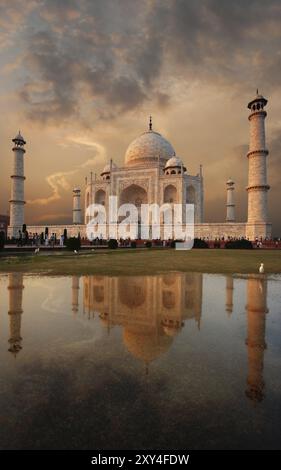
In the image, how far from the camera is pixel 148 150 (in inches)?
1844

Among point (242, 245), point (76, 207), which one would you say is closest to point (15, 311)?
point (242, 245)

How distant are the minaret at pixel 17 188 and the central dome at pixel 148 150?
674 inches

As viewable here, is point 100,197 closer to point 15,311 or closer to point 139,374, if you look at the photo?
point 15,311

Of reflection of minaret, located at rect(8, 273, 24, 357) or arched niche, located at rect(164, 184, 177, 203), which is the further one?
arched niche, located at rect(164, 184, 177, 203)

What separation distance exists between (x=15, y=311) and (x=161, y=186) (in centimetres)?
3846

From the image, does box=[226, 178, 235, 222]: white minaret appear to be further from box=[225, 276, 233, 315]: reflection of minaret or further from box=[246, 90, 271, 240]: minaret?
box=[225, 276, 233, 315]: reflection of minaret

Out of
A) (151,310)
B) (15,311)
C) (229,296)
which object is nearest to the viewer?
(15,311)

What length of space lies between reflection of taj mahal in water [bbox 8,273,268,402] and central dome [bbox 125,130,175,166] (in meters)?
39.8

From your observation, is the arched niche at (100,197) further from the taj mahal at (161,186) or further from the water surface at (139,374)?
the water surface at (139,374)

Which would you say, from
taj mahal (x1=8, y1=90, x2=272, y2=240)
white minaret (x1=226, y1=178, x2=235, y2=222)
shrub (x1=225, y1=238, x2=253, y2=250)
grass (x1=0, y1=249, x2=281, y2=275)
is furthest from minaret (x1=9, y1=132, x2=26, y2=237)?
white minaret (x1=226, y1=178, x2=235, y2=222)

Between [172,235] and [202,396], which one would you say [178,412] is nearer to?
[202,396]

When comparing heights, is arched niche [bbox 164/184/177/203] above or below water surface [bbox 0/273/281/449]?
above

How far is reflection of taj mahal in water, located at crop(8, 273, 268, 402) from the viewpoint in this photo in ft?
10.1

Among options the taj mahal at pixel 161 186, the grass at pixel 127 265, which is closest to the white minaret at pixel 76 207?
the taj mahal at pixel 161 186
